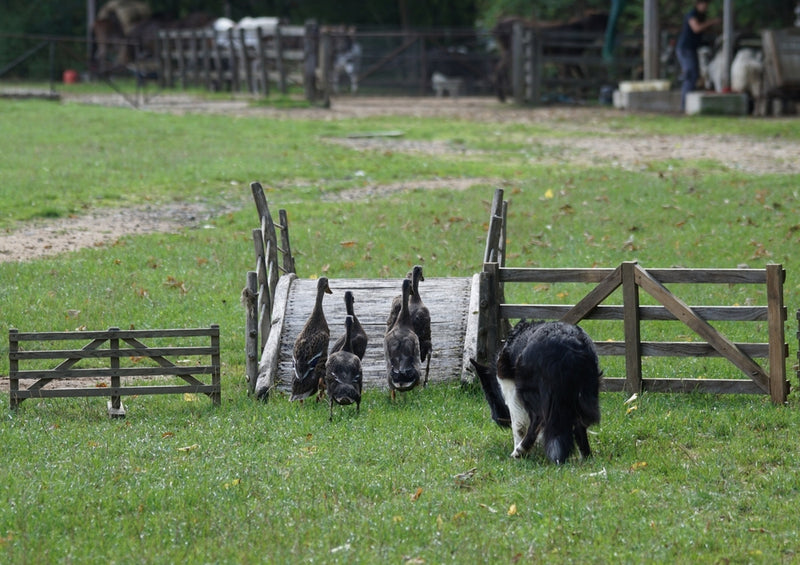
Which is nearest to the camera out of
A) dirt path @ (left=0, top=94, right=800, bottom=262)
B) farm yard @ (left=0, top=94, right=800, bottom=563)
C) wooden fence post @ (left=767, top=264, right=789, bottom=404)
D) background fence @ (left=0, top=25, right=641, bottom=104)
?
farm yard @ (left=0, top=94, right=800, bottom=563)

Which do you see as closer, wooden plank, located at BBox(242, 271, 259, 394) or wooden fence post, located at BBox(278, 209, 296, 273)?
wooden plank, located at BBox(242, 271, 259, 394)

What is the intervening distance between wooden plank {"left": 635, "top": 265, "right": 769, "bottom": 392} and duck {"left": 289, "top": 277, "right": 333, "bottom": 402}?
106 inches

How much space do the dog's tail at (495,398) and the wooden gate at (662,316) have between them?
135 centimetres

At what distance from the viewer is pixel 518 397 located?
7770 mm

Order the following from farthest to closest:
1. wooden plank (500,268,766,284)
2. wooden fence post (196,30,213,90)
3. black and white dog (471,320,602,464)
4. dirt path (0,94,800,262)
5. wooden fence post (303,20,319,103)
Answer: wooden fence post (196,30,213,90), wooden fence post (303,20,319,103), dirt path (0,94,800,262), wooden plank (500,268,766,284), black and white dog (471,320,602,464)

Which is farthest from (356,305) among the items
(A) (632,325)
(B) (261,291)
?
(A) (632,325)

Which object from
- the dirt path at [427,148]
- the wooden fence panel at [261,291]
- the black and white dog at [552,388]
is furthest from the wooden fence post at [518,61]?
the black and white dog at [552,388]

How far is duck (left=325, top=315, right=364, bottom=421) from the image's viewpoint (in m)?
8.88

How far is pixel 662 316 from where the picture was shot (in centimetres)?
942

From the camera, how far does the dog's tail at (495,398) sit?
8.29m

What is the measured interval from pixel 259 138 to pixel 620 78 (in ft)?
52.5

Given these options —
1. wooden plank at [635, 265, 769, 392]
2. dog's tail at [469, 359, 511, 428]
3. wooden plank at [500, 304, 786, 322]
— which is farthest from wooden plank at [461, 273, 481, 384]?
wooden plank at [635, 265, 769, 392]

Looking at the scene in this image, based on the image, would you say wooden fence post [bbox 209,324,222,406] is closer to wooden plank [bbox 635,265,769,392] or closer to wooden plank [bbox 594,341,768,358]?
wooden plank [bbox 594,341,768,358]

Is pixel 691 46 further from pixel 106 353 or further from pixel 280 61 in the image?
pixel 106 353
